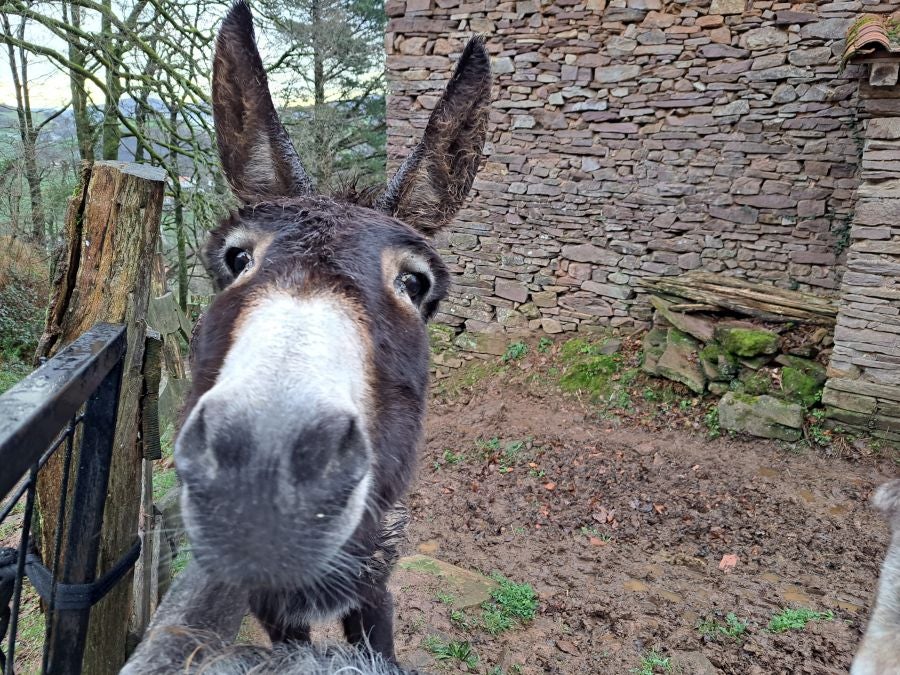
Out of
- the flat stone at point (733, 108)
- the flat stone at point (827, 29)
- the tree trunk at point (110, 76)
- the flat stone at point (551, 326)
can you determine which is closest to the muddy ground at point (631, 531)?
the flat stone at point (551, 326)

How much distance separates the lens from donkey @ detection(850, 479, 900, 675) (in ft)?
4.44

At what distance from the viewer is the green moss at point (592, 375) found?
776 centimetres

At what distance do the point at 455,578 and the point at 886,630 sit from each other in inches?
132

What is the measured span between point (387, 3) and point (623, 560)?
8.51 meters

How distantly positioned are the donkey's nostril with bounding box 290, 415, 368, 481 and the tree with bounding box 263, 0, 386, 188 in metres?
10.5

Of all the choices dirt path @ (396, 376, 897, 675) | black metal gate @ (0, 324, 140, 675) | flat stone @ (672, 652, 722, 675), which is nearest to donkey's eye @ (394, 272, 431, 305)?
black metal gate @ (0, 324, 140, 675)

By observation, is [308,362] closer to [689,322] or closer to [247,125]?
[247,125]

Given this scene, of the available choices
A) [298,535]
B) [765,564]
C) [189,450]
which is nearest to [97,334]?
[189,450]

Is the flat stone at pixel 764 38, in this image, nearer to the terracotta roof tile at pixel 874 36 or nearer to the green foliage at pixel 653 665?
the terracotta roof tile at pixel 874 36

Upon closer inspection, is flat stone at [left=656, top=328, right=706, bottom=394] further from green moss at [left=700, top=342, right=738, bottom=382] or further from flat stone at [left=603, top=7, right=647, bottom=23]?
flat stone at [left=603, top=7, right=647, bottom=23]

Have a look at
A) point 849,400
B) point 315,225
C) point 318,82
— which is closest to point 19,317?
point 318,82

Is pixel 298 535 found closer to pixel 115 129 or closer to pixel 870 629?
pixel 870 629

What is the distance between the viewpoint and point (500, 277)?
8898mm

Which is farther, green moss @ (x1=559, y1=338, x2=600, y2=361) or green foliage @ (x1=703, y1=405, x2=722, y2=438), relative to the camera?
green moss @ (x1=559, y1=338, x2=600, y2=361)
